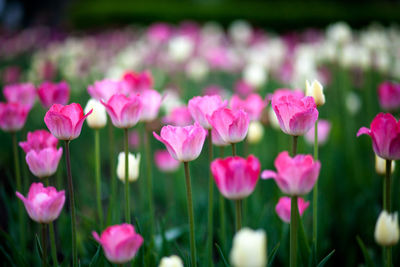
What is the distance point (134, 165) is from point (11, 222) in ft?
2.25

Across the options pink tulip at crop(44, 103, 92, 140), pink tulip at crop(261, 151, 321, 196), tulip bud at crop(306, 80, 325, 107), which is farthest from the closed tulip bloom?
Result: tulip bud at crop(306, 80, 325, 107)

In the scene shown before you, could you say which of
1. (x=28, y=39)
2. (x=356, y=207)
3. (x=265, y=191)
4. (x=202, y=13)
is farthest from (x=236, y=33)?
(x=202, y=13)

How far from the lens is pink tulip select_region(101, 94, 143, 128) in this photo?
109 centimetres

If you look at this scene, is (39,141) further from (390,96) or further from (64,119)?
(390,96)

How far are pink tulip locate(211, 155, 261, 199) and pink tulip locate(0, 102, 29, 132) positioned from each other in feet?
2.84

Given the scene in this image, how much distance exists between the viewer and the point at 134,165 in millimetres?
1281

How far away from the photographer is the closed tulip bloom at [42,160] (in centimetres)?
112

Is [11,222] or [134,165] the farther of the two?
[11,222]

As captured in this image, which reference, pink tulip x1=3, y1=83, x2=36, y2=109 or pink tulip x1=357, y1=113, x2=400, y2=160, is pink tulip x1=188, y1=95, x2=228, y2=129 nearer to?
pink tulip x1=357, y1=113, x2=400, y2=160

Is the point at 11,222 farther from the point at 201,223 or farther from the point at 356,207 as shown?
the point at 356,207

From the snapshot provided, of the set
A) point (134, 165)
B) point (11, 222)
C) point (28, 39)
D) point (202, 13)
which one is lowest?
point (11, 222)

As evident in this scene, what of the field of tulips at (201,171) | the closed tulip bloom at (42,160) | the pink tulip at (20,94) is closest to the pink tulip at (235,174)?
the field of tulips at (201,171)

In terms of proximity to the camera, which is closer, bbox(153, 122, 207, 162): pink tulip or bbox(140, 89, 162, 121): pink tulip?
bbox(153, 122, 207, 162): pink tulip

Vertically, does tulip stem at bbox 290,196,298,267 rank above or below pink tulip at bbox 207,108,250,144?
below
